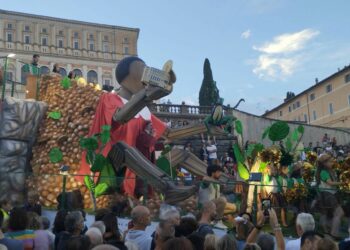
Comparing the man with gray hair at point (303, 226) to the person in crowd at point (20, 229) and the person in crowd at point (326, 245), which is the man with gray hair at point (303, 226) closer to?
the person in crowd at point (326, 245)

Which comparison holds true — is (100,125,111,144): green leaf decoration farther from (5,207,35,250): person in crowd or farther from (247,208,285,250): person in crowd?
(247,208,285,250): person in crowd

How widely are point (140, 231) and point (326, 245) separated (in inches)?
76.9

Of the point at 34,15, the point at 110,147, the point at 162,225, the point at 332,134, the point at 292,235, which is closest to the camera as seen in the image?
the point at 162,225

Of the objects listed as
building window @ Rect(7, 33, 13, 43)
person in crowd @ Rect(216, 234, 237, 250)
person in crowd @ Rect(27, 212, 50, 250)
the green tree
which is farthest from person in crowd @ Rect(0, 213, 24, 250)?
building window @ Rect(7, 33, 13, 43)

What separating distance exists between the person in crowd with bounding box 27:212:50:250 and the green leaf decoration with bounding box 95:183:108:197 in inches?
147

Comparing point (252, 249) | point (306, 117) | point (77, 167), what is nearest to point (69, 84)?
point (77, 167)

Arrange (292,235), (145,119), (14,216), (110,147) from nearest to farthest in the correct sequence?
(14,216) < (292,235) < (110,147) < (145,119)

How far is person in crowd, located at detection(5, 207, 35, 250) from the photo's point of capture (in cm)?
467

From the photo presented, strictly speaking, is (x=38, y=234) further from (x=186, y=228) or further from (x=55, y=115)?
(x=55, y=115)

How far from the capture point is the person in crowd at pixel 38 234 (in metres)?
4.84

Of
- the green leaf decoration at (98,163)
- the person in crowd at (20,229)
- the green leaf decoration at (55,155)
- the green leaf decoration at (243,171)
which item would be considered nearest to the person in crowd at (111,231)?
the person in crowd at (20,229)

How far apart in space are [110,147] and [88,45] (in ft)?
203

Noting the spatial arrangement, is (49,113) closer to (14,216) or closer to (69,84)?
(69,84)

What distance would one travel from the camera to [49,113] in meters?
12.5
